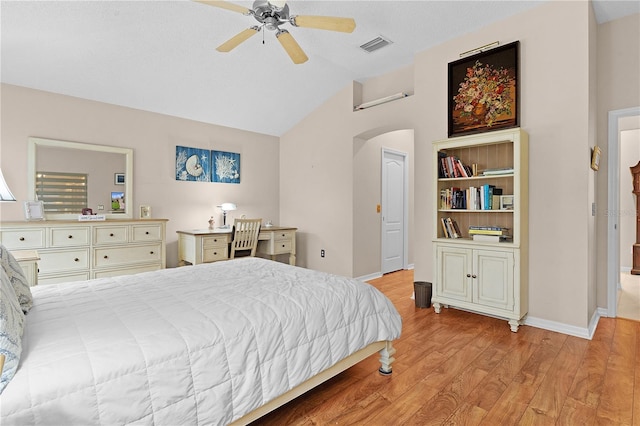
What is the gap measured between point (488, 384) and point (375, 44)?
3.48 metres

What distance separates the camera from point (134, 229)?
13.1ft

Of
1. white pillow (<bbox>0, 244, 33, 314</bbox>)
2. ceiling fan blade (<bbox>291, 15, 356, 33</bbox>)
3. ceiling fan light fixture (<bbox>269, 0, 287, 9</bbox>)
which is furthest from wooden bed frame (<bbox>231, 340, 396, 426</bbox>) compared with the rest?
ceiling fan light fixture (<bbox>269, 0, 287, 9</bbox>)

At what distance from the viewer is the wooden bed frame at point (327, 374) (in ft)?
4.90

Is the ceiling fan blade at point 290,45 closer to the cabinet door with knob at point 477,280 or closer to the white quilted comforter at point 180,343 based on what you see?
the white quilted comforter at point 180,343

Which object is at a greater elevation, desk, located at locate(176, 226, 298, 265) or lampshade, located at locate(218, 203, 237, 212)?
lampshade, located at locate(218, 203, 237, 212)

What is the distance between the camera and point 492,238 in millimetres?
3188

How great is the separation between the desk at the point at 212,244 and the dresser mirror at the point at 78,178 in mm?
806

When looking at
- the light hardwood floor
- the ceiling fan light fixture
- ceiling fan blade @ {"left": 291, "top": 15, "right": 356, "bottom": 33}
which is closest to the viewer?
the light hardwood floor

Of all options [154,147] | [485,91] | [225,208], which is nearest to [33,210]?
[154,147]

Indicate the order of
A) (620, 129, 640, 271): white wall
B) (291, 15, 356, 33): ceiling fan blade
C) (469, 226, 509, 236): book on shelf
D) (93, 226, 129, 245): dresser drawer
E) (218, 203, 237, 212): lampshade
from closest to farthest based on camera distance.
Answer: (291, 15, 356, 33): ceiling fan blade
(469, 226, 509, 236): book on shelf
(93, 226, 129, 245): dresser drawer
(218, 203, 237, 212): lampshade
(620, 129, 640, 271): white wall

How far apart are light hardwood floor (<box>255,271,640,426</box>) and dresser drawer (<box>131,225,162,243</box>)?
3053 millimetres

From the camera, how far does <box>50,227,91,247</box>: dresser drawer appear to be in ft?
11.4

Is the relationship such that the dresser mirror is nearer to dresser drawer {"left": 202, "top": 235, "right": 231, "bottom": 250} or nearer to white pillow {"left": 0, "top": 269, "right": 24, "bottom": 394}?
dresser drawer {"left": 202, "top": 235, "right": 231, "bottom": 250}

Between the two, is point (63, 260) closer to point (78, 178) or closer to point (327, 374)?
point (78, 178)
